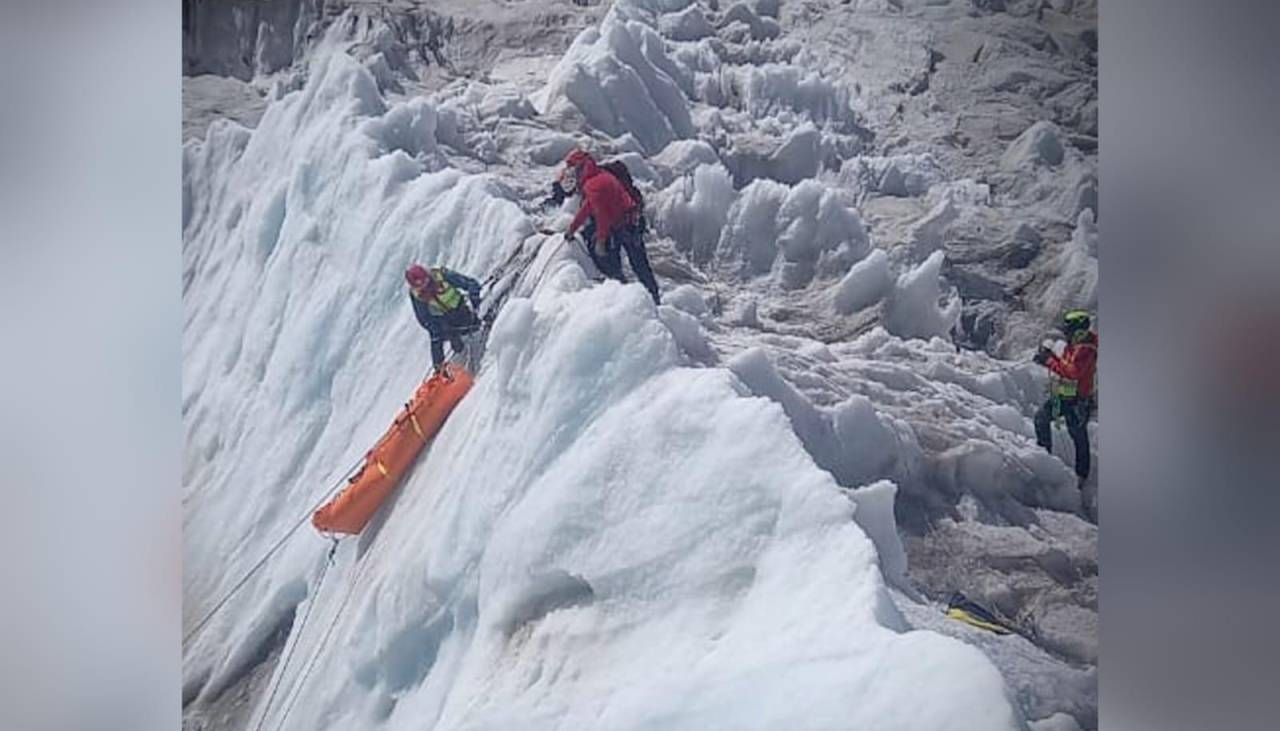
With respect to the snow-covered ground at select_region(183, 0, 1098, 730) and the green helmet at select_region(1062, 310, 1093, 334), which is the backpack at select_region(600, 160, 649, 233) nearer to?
the snow-covered ground at select_region(183, 0, 1098, 730)

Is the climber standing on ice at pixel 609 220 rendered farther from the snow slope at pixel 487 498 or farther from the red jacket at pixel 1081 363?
the red jacket at pixel 1081 363

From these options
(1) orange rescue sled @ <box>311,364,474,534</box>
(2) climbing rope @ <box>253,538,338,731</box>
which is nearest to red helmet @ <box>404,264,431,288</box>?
(1) orange rescue sled @ <box>311,364,474,534</box>

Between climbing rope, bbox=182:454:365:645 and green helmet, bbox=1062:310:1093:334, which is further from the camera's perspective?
climbing rope, bbox=182:454:365:645

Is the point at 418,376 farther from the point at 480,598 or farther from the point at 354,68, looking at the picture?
the point at 354,68
